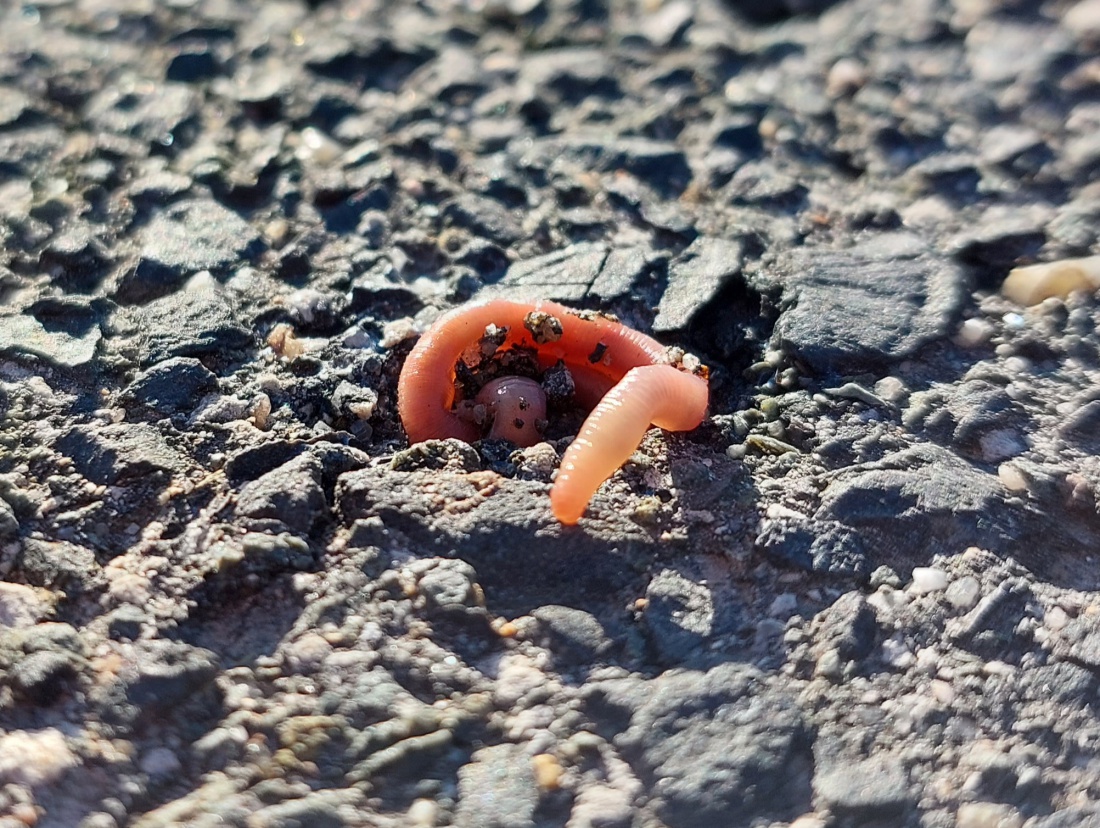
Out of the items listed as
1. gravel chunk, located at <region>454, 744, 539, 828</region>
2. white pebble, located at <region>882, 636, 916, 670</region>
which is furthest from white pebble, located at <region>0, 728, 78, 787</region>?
white pebble, located at <region>882, 636, 916, 670</region>

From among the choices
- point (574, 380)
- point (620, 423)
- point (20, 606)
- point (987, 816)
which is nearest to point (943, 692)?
point (987, 816)

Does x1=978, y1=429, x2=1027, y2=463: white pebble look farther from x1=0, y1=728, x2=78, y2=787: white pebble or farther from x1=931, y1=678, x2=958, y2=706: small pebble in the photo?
x1=0, y1=728, x2=78, y2=787: white pebble

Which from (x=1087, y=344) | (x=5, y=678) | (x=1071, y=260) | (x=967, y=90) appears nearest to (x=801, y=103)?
(x=967, y=90)

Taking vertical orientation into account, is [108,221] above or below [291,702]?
above

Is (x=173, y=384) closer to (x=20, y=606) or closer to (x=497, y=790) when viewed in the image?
(x=20, y=606)

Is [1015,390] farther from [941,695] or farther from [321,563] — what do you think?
[321,563]

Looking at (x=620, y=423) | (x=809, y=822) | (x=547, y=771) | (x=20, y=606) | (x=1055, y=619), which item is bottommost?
(x=1055, y=619)

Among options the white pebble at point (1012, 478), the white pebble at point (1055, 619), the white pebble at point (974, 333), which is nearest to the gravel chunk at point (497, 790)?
the white pebble at point (1055, 619)
